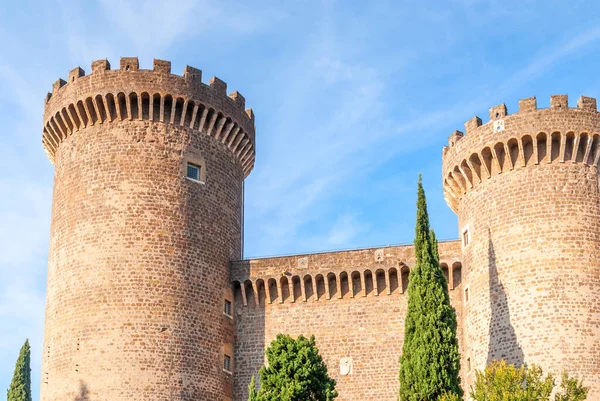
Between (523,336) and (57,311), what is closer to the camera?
(523,336)

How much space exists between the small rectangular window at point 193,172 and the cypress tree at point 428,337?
8.60 m

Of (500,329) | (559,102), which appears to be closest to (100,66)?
(559,102)

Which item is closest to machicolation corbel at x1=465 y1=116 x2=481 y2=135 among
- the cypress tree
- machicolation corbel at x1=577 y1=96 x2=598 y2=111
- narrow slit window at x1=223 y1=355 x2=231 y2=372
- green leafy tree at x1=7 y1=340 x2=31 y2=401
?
machicolation corbel at x1=577 y1=96 x2=598 y2=111

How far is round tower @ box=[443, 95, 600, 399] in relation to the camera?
2827 centimetres

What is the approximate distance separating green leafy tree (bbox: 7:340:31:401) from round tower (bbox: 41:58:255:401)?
1070 centimetres

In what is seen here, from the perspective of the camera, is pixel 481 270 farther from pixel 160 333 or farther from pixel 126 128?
pixel 126 128

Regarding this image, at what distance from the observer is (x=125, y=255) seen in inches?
1219

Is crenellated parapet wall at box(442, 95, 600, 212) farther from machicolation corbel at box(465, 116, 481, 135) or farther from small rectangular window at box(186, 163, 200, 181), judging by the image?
small rectangular window at box(186, 163, 200, 181)

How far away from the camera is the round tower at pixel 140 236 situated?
30078 millimetres

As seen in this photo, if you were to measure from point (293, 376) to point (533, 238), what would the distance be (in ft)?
29.2

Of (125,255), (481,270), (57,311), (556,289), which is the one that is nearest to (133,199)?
(125,255)

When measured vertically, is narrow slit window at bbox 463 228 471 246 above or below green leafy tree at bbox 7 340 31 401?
above

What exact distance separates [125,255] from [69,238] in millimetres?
2337

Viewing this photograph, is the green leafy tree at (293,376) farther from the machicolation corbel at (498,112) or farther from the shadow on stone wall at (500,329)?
the machicolation corbel at (498,112)
